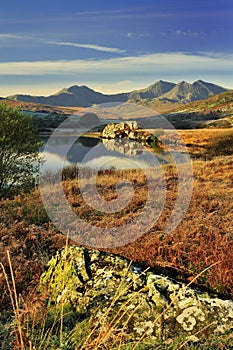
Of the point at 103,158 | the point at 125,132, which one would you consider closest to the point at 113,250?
the point at 103,158

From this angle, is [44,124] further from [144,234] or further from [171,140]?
[144,234]

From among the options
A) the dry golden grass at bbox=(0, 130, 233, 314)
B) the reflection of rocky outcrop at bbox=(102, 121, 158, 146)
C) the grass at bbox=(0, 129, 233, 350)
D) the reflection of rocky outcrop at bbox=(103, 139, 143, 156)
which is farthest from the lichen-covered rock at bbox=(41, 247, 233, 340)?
the reflection of rocky outcrop at bbox=(102, 121, 158, 146)

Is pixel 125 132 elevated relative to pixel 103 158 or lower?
elevated

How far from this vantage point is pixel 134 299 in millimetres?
5332

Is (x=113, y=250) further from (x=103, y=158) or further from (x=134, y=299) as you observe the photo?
(x=103, y=158)

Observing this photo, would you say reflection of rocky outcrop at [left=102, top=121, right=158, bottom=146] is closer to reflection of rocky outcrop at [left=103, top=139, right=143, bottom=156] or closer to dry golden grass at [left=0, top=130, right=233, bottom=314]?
reflection of rocky outcrop at [left=103, top=139, right=143, bottom=156]

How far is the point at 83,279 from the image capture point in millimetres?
5973

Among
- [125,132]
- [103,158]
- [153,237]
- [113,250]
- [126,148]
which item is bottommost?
[113,250]

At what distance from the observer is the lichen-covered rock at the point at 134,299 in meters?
4.91

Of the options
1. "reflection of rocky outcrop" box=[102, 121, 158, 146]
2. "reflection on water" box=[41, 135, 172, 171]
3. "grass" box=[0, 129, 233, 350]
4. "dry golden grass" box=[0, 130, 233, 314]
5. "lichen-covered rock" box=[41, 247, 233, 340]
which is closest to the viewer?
"grass" box=[0, 129, 233, 350]

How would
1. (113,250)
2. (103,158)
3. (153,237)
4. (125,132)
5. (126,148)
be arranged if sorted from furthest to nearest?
1. (125,132)
2. (126,148)
3. (103,158)
4. (153,237)
5. (113,250)

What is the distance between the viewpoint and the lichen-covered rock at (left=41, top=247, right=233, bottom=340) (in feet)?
16.1

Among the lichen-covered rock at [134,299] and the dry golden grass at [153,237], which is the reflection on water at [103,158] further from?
the lichen-covered rock at [134,299]

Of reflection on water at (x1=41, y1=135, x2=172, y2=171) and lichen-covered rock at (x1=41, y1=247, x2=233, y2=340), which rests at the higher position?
reflection on water at (x1=41, y1=135, x2=172, y2=171)
